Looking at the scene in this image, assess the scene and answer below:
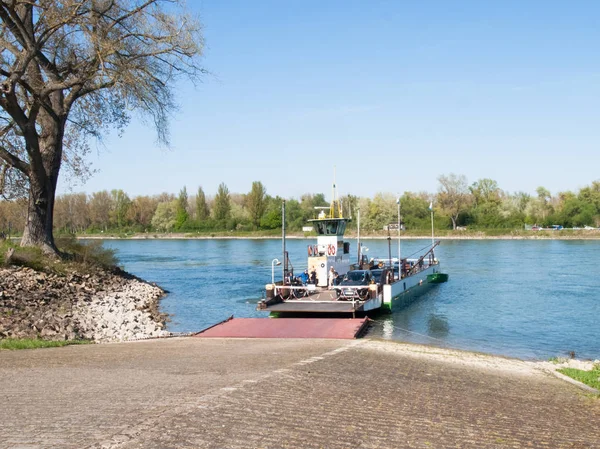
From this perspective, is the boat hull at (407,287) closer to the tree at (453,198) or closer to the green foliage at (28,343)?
the green foliage at (28,343)

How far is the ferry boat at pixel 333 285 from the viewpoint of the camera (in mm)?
24516

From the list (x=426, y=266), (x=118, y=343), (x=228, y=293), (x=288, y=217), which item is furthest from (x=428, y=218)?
(x=118, y=343)

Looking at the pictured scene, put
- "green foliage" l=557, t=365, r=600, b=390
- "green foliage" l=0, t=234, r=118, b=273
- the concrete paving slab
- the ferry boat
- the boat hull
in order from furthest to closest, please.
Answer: the boat hull
"green foliage" l=0, t=234, r=118, b=273
the ferry boat
"green foliage" l=557, t=365, r=600, b=390
the concrete paving slab

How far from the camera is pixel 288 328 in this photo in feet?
66.9

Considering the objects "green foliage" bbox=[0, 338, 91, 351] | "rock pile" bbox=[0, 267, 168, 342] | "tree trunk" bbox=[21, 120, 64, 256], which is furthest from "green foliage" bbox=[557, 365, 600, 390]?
"tree trunk" bbox=[21, 120, 64, 256]

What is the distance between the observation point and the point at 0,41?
23.9 meters

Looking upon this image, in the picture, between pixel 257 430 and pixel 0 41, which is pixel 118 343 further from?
pixel 0 41

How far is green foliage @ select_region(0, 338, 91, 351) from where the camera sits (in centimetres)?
1457

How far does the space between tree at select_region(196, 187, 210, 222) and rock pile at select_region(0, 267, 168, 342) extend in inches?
4339

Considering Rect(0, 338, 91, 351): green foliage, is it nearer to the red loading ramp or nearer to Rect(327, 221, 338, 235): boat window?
the red loading ramp

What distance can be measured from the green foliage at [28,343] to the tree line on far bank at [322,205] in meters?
92.7

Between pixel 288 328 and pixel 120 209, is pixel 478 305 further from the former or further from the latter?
pixel 120 209

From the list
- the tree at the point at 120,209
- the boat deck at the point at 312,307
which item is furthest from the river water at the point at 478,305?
the tree at the point at 120,209

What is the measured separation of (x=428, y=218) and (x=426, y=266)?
83.4 m
